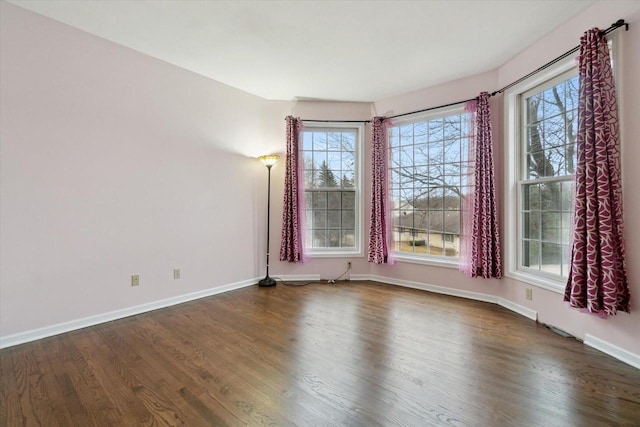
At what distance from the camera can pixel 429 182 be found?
12.8ft

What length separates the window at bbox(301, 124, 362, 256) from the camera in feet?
14.3

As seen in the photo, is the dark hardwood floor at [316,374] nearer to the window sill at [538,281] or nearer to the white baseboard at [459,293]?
the white baseboard at [459,293]

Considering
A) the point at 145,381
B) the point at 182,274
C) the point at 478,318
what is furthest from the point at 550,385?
the point at 182,274

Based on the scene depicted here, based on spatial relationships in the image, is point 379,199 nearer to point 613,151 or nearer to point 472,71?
point 472,71

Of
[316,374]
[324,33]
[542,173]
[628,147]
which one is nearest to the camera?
[316,374]

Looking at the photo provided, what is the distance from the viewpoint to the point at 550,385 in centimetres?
178

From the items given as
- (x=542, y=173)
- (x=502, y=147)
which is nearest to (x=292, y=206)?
(x=502, y=147)

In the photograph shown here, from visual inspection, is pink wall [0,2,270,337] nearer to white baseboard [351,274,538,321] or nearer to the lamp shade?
the lamp shade

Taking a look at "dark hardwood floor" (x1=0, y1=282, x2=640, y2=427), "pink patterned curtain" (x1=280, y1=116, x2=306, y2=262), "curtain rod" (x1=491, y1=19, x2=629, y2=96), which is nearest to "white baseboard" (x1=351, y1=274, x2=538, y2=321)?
"dark hardwood floor" (x1=0, y1=282, x2=640, y2=427)

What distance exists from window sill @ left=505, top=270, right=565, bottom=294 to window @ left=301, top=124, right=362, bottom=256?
196cm

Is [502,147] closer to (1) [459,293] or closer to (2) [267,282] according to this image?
(1) [459,293]

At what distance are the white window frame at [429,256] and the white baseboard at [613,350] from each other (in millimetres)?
1414

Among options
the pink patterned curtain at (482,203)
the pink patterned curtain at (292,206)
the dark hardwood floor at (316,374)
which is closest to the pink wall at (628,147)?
the dark hardwood floor at (316,374)

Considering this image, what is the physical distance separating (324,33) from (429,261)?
9.51ft
